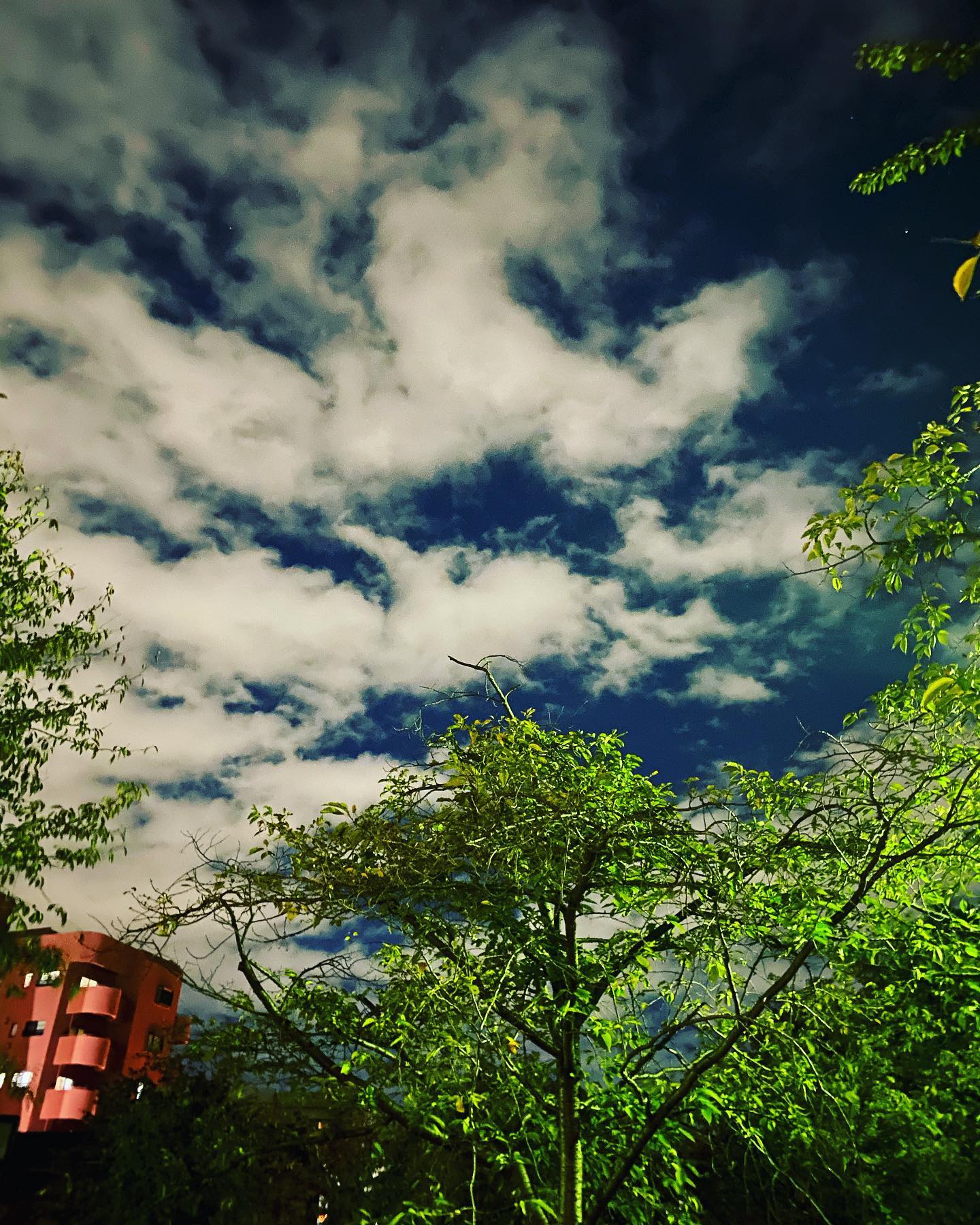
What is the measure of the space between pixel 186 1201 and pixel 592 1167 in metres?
2.75

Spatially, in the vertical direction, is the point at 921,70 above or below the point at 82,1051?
above

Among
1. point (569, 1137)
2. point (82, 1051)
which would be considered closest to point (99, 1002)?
point (82, 1051)

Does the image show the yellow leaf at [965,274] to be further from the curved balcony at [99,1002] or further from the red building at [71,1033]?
the curved balcony at [99,1002]

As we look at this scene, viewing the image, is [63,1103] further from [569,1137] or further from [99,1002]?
[569,1137]

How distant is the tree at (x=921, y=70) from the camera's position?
352 cm

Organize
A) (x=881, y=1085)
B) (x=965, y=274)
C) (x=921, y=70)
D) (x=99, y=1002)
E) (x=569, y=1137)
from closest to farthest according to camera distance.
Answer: (x=965, y=274) < (x=921, y=70) < (x=569, y=1137) < (x=881, y=1085) < (x=99, y=1002)

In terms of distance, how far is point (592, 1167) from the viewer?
16.8 feet

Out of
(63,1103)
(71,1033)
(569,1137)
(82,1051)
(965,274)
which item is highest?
(71,1033)

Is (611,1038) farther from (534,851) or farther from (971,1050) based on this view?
(971,1050)

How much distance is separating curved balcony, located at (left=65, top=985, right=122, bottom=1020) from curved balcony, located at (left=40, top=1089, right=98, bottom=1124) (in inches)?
128

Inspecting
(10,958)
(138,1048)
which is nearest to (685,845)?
(10,958)

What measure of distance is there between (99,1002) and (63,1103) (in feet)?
14.1

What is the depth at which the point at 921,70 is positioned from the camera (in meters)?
3.65

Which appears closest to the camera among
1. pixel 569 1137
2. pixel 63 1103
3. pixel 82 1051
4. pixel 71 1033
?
pixel 569 1137
